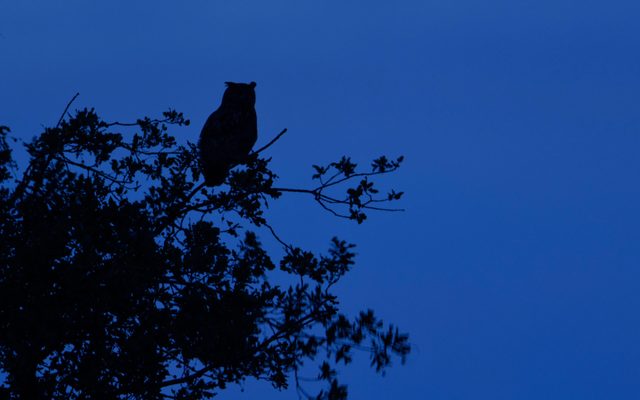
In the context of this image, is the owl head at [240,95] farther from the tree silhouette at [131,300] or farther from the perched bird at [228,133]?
the tree silhouette at [131,300]

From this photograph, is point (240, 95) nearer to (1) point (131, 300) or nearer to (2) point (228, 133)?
(2) point (228, 133)

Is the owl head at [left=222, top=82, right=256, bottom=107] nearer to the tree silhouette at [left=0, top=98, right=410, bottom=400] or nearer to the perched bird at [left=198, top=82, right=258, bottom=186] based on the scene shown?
the perched bird at [left=198, top=82, right=258, bottom=186]

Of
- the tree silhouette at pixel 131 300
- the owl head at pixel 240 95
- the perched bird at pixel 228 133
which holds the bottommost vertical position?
the tree silhouette at pixel 131 300

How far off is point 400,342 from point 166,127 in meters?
3.22

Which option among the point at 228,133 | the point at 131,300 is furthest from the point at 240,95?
the point at 131,300

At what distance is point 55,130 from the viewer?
650 cm

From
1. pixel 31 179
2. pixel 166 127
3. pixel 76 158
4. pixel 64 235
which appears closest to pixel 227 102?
pixel 166 127

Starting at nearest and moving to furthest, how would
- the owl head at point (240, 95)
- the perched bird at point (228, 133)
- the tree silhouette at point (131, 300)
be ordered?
the tree silhouette at point (131, 300), the perched bird at point (228, 133), the owl head at point (240, 95)

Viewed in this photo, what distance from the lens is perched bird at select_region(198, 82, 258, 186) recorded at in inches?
350

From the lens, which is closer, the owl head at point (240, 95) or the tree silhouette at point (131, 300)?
the tree silhouette at point (131, 300)

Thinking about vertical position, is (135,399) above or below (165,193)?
below

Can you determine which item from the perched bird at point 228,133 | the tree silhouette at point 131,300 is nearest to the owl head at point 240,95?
the perched bird at point 228,133

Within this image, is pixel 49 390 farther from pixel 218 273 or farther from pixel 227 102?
pixel 227 102

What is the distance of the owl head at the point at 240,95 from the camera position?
1012 centimetres
